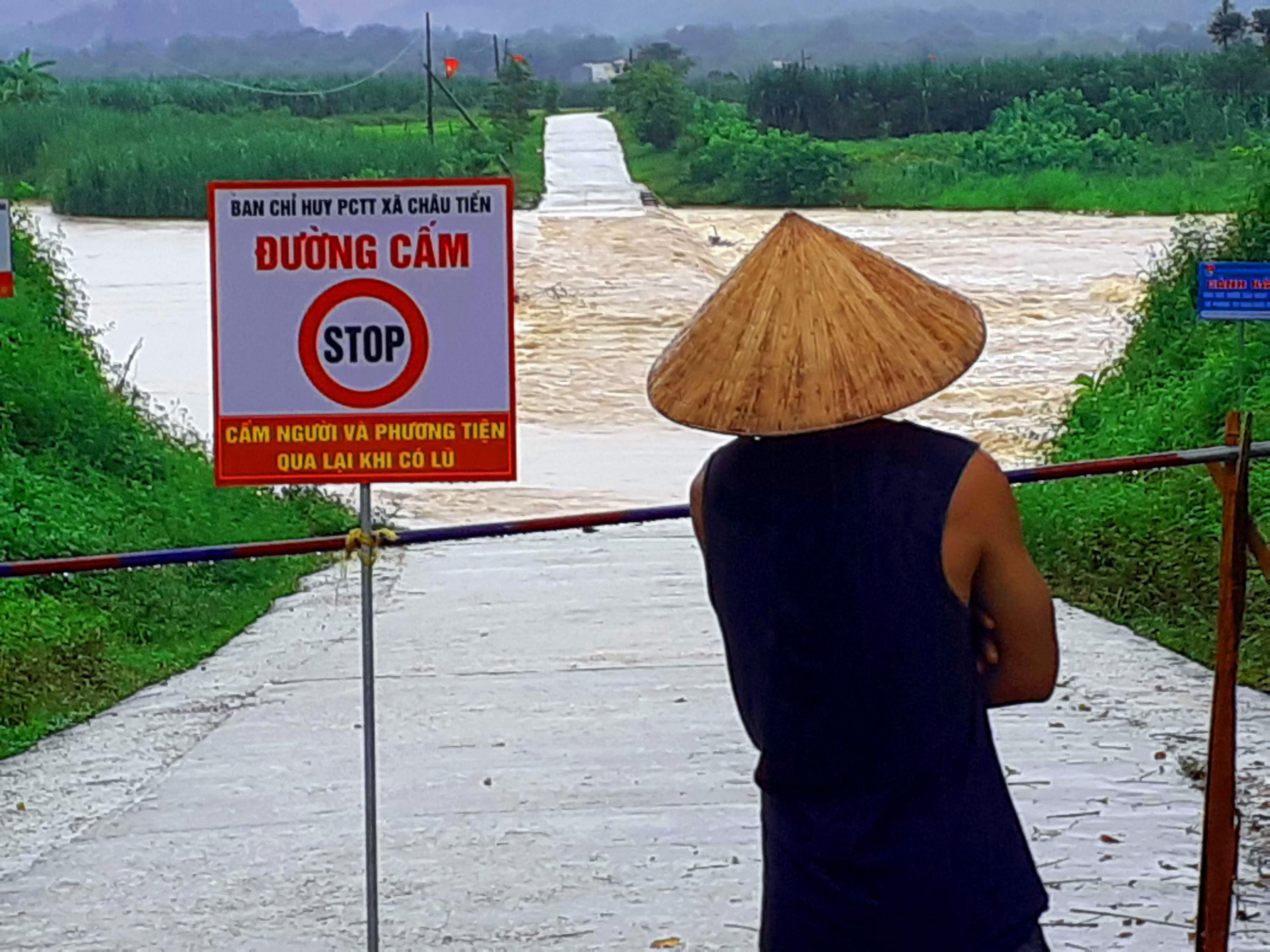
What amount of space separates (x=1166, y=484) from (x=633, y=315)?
15.0 meters

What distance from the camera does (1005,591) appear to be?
2.50 metres

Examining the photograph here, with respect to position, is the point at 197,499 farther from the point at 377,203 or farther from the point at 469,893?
the point at 377,203

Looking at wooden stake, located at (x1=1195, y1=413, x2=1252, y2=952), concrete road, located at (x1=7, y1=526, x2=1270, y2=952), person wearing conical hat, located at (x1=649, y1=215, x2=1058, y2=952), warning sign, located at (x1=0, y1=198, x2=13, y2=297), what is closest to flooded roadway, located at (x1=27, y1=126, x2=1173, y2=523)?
warning sign, located at (x1=0, y1=198, x2=13, y2=297)

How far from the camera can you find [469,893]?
206 inches

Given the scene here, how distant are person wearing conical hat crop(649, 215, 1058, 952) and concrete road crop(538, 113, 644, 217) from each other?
33.0 m

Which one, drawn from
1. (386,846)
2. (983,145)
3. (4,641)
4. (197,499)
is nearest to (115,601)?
(4,641)

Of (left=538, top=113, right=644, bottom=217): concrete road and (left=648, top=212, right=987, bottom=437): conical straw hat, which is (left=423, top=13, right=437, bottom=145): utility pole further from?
(left=648, top=212, right=987, bottom=437): conical straw hat

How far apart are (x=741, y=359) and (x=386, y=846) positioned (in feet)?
11.4

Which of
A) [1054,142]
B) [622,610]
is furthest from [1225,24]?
[622,610]

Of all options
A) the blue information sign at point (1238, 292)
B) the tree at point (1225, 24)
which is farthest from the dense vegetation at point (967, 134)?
the blue information sign at point (1238, 292)

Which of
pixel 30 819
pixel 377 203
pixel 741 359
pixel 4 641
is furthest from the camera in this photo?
pixel 4 641

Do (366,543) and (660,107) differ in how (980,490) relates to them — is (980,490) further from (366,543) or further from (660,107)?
(660,107)

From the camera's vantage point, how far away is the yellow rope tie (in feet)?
13.3

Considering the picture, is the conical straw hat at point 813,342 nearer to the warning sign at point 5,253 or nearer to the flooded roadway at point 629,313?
the warning sign at point 5,253
